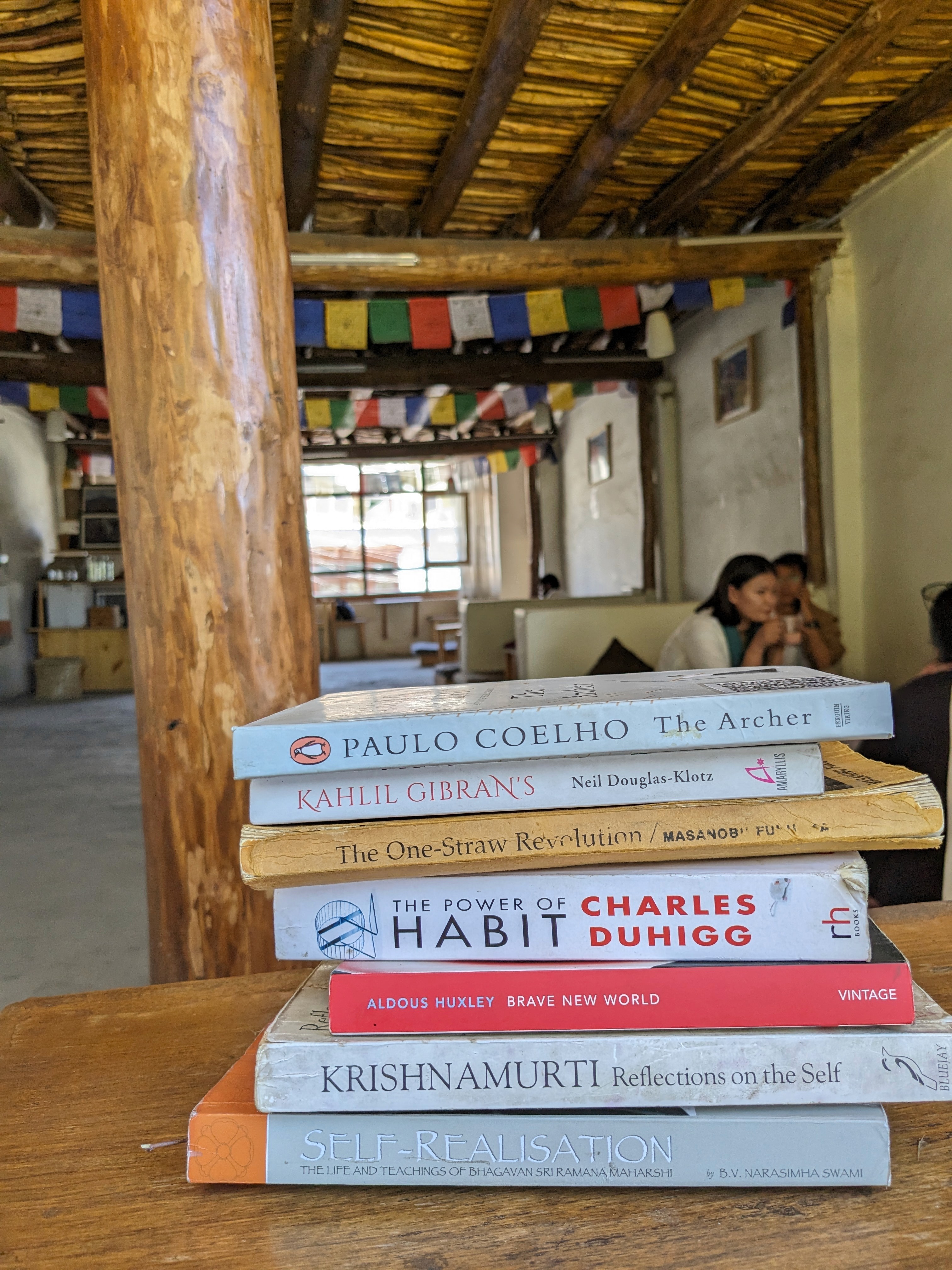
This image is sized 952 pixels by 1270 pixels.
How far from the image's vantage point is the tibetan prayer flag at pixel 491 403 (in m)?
7.45

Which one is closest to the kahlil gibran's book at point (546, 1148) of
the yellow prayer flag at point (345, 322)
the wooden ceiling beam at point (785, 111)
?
the wooden ceiling beam at point (785, 111)

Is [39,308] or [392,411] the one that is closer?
[39,308]

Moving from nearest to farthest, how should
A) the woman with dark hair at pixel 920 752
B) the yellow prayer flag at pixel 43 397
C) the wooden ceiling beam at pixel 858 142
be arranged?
the woman with dark hair at pixel 920 752 → the wooden ceiling beam at pixel 858 142 → the yellow prayer flag at pixel 43 397

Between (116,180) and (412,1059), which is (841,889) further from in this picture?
(116,180)

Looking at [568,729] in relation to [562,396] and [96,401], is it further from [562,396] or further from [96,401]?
[96,401]

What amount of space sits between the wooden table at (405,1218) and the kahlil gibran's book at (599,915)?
13cm

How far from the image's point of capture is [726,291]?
4574mm

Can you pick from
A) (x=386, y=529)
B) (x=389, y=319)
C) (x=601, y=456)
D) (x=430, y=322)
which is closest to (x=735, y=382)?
(x=430, y=322)

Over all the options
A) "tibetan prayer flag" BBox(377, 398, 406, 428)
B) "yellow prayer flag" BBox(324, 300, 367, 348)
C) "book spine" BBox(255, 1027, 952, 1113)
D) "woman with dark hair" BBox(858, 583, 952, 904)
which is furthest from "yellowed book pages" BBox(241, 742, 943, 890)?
"tibetan prayer flag" BBox(377, 398, 406, 428)

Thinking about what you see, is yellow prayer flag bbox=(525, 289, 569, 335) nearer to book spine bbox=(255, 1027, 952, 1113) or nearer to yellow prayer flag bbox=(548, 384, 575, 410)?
yellow prayer flag bbox=(548, 384, 575, 410)

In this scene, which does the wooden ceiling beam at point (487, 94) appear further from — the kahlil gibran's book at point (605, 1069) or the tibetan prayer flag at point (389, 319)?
the kahlil gibran's book at point (605, 1069)

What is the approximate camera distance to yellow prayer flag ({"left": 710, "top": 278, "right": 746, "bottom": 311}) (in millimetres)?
4562

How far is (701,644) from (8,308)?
3.46 meters

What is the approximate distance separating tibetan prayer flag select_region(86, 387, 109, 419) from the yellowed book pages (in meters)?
6.50
